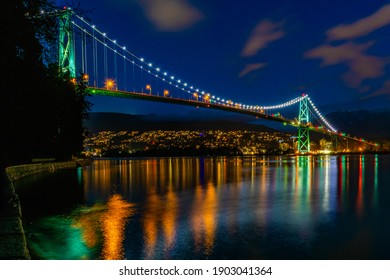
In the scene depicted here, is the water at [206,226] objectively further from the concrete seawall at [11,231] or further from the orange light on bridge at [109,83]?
the orange light on bridge at [109,83]

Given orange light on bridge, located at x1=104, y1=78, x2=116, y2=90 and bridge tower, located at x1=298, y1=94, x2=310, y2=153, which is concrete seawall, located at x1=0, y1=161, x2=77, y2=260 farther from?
bridge tower, located at x1=298, y1=94, x2=310, y2=153

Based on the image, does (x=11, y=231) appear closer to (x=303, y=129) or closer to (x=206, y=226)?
(x=206, y=226)

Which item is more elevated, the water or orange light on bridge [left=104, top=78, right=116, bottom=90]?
orange light on bridge [left=104, top=78, right=116, bottom=90]

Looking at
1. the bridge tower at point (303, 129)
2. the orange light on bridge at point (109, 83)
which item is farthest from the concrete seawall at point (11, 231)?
the bridge tower at point (303, 129)

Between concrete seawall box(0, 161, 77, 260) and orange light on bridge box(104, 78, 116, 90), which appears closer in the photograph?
concrete seawall box(0, 161, 77, 260)

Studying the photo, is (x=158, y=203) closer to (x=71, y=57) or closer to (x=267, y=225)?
(x=267, y=225)

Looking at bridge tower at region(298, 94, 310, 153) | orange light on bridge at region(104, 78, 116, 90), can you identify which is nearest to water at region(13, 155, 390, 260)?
orange light on bridge at region(104, 78, 116, 90)

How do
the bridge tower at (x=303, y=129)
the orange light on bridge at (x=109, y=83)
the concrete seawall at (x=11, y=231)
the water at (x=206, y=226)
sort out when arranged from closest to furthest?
the concrete seawall at (x=11, y=231) → the water at (x=206, y=226) → the orange light on bridge at (x=109, y=83) → the bridge tower at (x=303, y=129)
